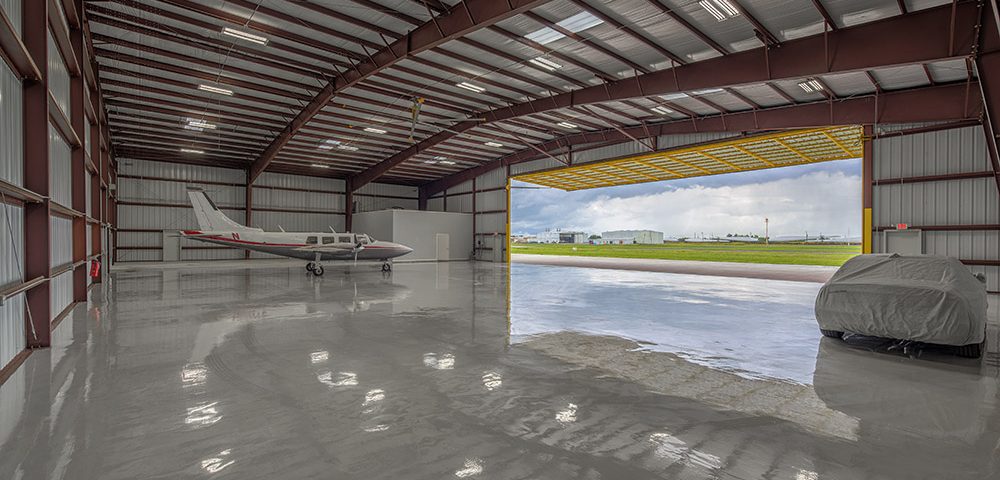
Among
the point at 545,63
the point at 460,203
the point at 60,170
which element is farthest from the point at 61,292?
the point at 460,203

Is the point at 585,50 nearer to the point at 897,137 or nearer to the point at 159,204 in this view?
the point at 897,137

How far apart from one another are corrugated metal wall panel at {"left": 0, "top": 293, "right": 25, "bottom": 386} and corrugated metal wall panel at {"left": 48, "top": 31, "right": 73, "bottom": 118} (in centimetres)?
387

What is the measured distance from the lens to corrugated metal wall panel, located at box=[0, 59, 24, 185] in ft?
17.3

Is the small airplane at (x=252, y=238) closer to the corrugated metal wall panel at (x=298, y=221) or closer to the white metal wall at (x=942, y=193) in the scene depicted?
the corrugated metal wall panel at (x=298, y=221)

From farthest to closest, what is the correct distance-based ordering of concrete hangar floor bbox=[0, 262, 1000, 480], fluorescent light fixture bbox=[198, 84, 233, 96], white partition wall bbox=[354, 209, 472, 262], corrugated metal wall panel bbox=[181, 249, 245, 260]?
white partition wall bbox=[354, 209, 472, 262] < corrugated metal wall panel bbox=[181, 249, 245, 260] < fluorescent light fixture bbox=[198, 84, 233, 96] < concrete hangar floor bbox=[0, 262, 1000, 480]

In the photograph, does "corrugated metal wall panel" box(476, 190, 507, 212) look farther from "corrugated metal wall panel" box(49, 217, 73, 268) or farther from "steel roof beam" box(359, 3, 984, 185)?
"corrugated metal wall panel" box(49, 217, 73, 268)

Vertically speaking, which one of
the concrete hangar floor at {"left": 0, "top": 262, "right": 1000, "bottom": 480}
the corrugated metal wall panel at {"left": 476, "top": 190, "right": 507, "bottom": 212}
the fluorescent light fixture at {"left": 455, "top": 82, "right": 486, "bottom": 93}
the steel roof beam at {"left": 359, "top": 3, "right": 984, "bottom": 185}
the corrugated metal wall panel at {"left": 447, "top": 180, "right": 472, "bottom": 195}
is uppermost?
the fluorescent light fixture at {"left": 455, "top": 82, "right": 486, "bottom": 93}

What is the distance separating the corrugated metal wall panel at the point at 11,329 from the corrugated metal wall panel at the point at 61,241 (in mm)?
2206

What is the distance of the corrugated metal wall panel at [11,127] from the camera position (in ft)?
17.3

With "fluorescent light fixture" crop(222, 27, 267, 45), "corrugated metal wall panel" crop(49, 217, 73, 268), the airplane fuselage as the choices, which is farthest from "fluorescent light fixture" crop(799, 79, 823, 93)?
"corrugated metal wall panel" crop(49, 217, 73, 268)

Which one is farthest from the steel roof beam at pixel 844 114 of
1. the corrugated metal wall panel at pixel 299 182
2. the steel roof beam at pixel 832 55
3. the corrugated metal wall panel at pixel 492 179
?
the corrugated metal wall panel at pixel 299 182

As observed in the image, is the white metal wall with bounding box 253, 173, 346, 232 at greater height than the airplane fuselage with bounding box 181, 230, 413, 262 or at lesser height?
greater

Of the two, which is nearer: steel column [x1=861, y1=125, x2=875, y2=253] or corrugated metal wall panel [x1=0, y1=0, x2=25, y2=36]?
corrugated metal wall panel [x1=0, y1=0, x2=25, y2=36]

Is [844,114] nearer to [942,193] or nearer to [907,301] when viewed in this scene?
[942,193]
